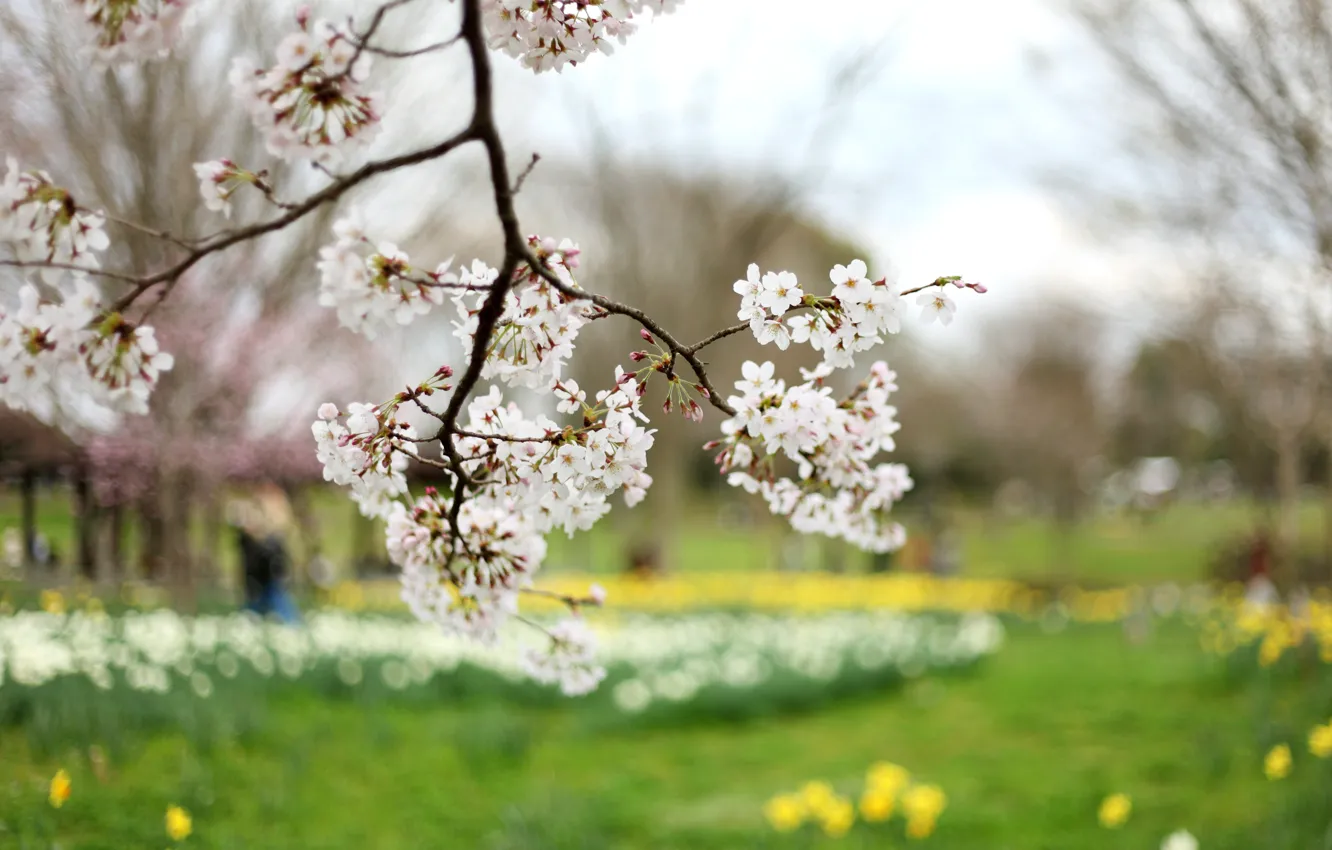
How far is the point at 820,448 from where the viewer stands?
2.07 meters

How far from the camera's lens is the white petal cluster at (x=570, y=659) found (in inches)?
86.7

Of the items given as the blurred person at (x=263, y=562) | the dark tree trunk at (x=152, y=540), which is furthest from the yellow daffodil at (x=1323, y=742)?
the blurred person at (x=263, y=562)

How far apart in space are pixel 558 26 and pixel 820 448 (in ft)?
3.23

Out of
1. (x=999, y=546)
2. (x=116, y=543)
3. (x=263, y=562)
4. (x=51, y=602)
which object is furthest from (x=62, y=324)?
(x=999, y=546)

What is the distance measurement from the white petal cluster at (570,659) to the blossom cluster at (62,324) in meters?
0.99

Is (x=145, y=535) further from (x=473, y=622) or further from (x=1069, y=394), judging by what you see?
(x=1069, y=394)

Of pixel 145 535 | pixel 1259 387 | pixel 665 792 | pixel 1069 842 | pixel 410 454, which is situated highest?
pixel 1259 387

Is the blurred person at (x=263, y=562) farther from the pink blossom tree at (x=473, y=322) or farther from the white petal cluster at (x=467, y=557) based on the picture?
the pink blossom tree at (x=473, y=322)

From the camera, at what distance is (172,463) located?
21.8 ft

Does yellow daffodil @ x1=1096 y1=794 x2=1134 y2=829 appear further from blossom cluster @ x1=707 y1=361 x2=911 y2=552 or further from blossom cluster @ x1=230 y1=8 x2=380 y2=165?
blossom cluster @ x1=230 y1=8 x2=380 y2=165

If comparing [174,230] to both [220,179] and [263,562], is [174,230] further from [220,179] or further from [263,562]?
[220,179]

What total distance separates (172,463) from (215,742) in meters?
3.38

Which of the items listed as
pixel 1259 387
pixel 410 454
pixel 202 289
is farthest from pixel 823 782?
pixel 1259 387

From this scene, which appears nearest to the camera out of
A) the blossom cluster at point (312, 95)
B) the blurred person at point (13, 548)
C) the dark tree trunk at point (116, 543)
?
the blossom cluster at point (312, 95)
